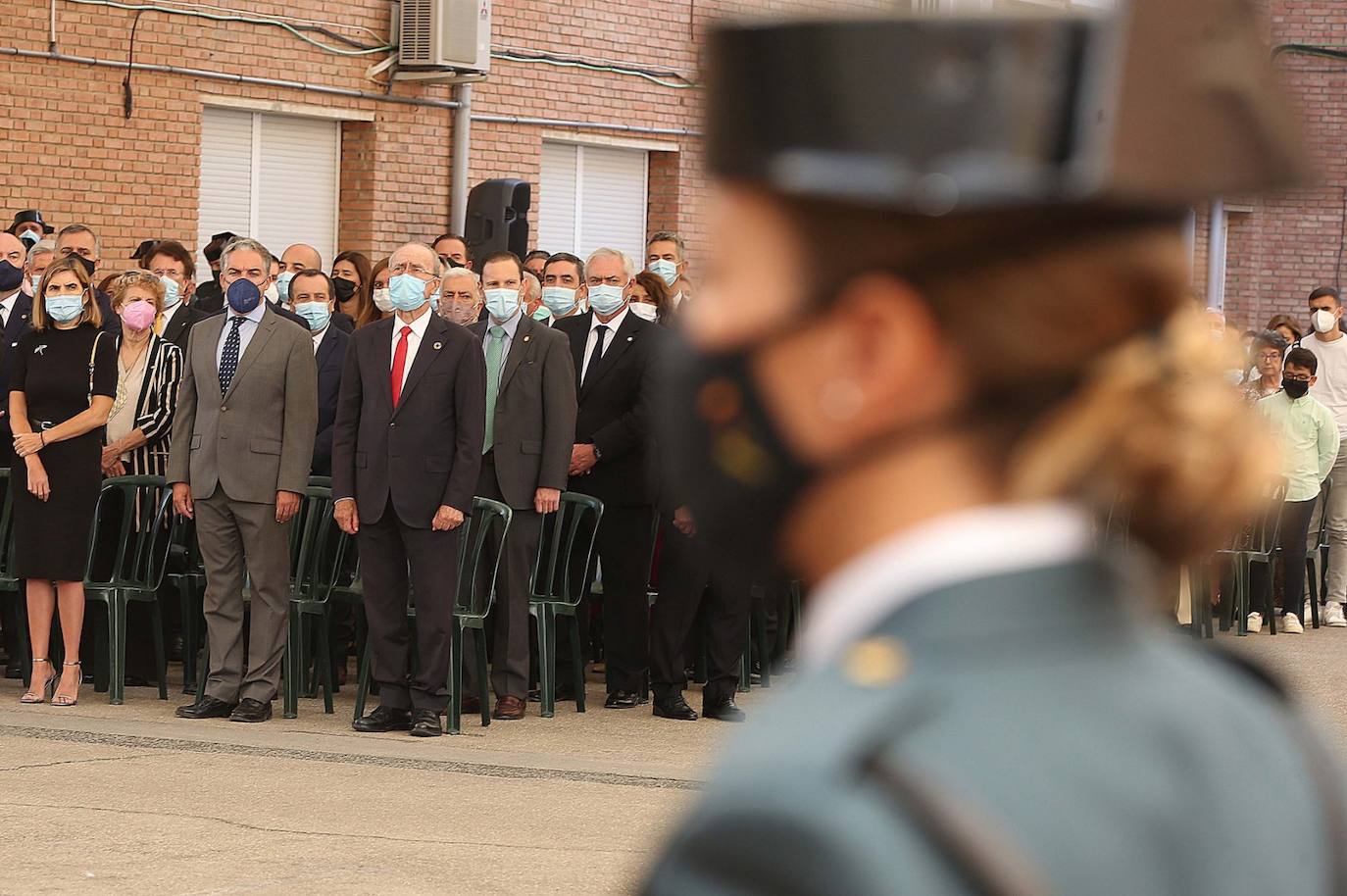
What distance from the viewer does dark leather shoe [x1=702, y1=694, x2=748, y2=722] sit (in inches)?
399

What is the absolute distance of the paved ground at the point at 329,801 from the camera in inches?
247

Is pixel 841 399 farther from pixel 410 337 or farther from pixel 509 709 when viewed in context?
pixel 509 709

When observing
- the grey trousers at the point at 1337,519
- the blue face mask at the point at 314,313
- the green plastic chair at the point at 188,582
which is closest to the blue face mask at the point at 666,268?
the blue face mask at the point at 314,313

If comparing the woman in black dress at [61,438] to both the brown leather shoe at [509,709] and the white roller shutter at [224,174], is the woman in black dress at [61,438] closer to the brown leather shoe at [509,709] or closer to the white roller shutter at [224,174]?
the brown leather shoe at [509,709]

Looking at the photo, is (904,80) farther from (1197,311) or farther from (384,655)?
(384,655)

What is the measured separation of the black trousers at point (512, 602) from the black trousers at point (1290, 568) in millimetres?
6496

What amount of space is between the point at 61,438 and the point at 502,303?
2.13 m

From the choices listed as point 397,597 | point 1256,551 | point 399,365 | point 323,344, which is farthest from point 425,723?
point 1256,551

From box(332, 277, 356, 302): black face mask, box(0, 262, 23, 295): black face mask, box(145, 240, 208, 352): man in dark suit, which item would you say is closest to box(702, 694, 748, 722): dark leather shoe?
box(145, 240, 208, 352): man in dark suit

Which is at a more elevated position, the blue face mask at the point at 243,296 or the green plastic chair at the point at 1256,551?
Answer: the blue face mask at the point at 243,296

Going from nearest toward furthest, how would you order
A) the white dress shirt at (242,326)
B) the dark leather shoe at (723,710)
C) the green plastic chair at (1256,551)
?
the white dress shirt at (242,326)
the dark leather shoe at (723,710)
the green plastic chair at (1256,551)

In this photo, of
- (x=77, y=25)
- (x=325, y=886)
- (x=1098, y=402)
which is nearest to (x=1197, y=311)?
(x=1098, y=402)

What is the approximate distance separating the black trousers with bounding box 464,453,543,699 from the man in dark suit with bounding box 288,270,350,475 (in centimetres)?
93

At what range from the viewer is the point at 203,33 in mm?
16719
